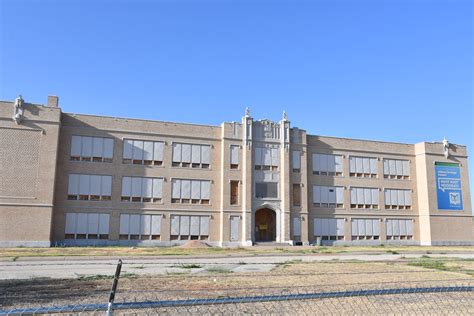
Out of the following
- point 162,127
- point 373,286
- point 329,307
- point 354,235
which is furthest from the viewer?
point 354,235

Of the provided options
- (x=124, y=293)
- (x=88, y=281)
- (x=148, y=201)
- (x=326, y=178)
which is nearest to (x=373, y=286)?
(x=124, y=293)

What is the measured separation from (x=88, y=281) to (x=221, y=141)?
34.2 meters

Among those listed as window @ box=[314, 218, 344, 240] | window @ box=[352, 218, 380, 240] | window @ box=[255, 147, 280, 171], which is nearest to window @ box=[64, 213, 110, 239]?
window @ box=[255, 147, 280, 171]

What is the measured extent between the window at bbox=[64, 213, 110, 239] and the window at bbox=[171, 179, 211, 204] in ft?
23.8

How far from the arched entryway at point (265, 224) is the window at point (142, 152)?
1324 cm

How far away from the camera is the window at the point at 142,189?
1734 inches

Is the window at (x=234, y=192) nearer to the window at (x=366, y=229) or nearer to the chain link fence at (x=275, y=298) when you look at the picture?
the window at (x=366, y=229)

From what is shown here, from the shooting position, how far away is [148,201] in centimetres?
4453

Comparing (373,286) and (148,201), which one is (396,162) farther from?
(373,286)

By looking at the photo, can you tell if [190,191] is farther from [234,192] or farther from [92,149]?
[92,149]

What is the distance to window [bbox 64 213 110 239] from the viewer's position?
136 feet

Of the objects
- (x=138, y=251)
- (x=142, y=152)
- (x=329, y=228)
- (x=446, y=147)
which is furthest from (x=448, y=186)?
(x=138, y=251)

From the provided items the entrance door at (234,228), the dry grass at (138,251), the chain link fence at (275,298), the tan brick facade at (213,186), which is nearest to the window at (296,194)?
the tan brick facade at (213,186)

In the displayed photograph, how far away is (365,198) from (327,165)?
651 cm
